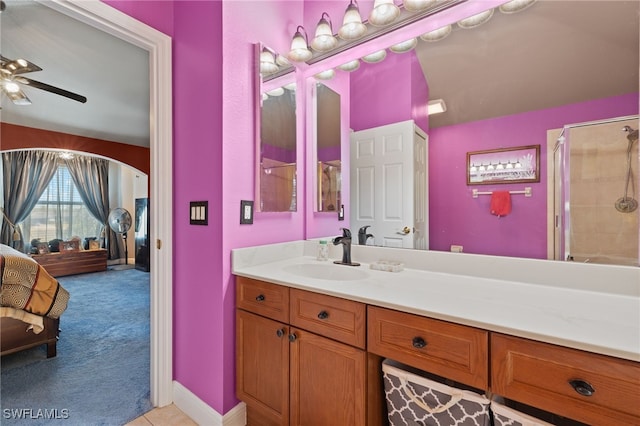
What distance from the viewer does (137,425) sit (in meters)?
1.48

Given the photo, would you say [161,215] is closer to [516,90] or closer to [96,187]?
[516,90]

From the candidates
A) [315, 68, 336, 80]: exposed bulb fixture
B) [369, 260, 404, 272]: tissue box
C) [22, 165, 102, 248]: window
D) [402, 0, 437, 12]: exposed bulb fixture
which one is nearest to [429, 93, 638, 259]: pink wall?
[369, 260, 404, 272]: tissue box

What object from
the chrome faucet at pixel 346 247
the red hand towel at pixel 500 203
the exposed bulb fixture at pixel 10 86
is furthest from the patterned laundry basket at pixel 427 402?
the exposed bulb fixture at pixel 10 86

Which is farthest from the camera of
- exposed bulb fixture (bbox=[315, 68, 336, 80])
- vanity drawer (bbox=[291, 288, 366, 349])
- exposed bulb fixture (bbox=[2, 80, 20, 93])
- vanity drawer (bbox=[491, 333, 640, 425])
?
exposed bulb fixture (bbox=[2, 80, 20, 93])

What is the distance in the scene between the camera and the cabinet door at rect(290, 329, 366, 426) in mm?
1012

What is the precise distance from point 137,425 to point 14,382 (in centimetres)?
110

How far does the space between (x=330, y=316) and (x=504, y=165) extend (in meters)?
0.99

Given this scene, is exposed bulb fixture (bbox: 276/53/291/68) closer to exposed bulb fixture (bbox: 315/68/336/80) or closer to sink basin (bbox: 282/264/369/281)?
exposed bulb fixture (bbox: 315/68/336/80)

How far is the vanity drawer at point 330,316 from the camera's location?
3.32 feet

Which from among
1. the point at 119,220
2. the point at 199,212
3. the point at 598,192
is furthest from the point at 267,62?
the point at 119,220

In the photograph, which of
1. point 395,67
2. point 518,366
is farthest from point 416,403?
point 395,67

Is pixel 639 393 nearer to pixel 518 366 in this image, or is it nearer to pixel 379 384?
pixel 518 366

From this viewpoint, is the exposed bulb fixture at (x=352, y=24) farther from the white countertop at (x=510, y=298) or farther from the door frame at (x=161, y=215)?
the white countertop at (x=510, y=298)

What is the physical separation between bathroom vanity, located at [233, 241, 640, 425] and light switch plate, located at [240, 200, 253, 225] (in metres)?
0.16
